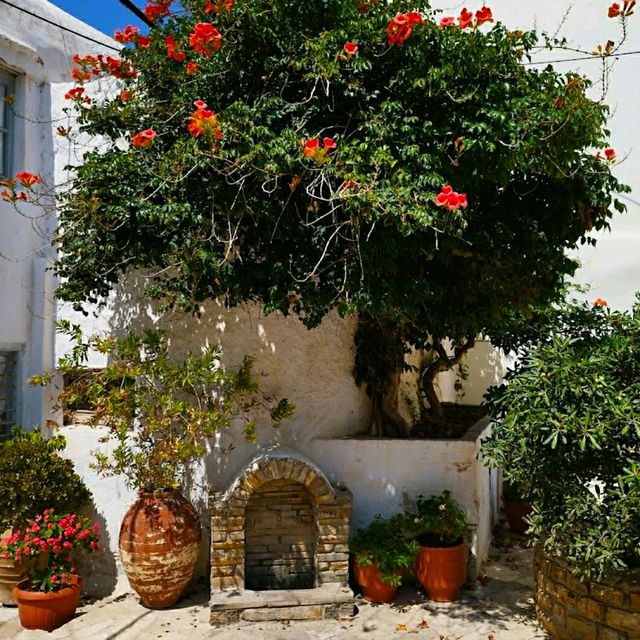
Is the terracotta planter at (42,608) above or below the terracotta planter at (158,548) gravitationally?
below

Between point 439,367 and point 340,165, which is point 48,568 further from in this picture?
point 439,367

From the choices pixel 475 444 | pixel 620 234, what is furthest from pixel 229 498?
pixel 620 234

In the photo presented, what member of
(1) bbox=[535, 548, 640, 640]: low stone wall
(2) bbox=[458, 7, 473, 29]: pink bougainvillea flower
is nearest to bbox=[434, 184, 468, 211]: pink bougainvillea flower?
(2) bbox=[458, 7, 473, 29]: pink bougainvillea flower

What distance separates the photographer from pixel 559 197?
248 inches

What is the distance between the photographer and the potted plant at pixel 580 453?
514 cm

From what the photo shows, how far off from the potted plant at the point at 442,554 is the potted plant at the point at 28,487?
12.1ft

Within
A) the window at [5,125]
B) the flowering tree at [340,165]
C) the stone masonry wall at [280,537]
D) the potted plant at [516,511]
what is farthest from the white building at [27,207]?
the potted plant at [516,511]

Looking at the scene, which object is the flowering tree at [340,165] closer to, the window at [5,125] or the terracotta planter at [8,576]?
the window at [5,125]

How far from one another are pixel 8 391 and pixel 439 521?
16.6 feet

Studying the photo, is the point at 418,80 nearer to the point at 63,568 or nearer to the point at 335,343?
the point at 335,343

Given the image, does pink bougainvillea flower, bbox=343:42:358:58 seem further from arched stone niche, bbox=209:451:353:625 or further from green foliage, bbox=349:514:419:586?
green foliage, bbox=349:514:419:586

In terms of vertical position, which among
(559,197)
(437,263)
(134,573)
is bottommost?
(134,573)

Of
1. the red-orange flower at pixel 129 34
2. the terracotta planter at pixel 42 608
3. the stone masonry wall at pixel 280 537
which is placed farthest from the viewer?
the stone masonry wall at pixel 280 537

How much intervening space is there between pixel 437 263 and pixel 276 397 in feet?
7.85
